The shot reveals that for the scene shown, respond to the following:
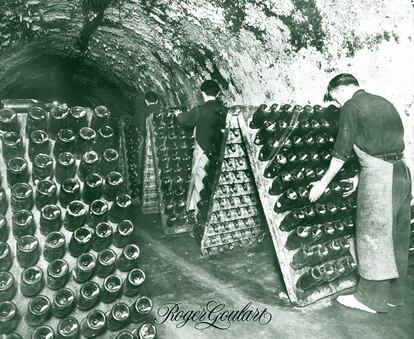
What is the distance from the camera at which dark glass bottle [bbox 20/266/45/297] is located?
1.59 metres

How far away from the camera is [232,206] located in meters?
3.43

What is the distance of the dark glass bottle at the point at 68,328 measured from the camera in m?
1.60

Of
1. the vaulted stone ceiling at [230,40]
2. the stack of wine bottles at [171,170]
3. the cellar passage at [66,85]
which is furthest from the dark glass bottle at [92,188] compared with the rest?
the cellar passage at [66,85]

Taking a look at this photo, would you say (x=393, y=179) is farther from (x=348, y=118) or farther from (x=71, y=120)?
(x=71, y=120)

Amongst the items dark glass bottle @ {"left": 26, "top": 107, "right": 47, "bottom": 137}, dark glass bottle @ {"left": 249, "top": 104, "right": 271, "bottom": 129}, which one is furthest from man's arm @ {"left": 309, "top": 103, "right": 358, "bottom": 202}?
dark glass bottle @ {"left": 26, "top": 107, "right": 47, "bottom": 137}

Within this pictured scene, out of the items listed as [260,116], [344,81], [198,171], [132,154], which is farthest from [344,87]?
[132,154]

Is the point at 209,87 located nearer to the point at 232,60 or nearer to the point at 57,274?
the point at 232,60

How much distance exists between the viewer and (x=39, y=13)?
151 inches

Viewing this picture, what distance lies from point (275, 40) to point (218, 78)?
4.23 feet

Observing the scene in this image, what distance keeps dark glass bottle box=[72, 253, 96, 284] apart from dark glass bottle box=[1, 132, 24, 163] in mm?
632

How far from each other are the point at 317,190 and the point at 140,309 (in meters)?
1.54

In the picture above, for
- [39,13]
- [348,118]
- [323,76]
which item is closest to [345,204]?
[348,118]

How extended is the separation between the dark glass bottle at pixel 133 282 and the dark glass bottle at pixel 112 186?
417 mm

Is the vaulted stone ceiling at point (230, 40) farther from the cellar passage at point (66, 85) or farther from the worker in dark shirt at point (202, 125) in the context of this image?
the worker in dark shirt at point (202, 125)
